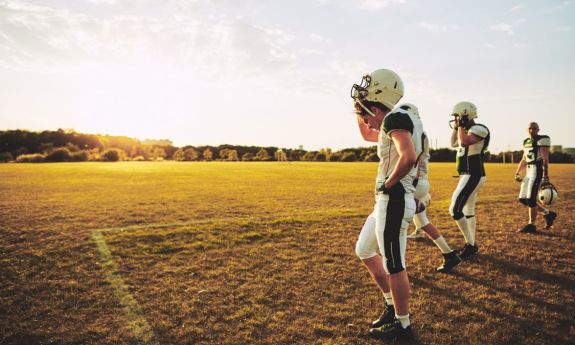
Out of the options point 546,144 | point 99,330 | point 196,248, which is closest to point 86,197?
point 196,248

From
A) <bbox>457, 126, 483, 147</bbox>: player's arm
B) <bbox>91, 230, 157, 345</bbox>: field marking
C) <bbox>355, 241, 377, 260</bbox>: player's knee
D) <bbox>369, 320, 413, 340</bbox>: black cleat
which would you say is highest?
<bbox>457, 126, 483, 147</bbox>: player's arm

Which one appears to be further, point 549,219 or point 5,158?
point 5,158

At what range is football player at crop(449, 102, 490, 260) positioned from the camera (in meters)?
6.10

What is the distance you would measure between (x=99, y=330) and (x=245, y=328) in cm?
160

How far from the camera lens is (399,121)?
320 centimetres

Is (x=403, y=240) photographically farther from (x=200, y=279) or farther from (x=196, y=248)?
(x=196, y=248)

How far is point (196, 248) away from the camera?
7.10m

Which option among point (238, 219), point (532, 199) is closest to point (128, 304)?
point (238, 219)

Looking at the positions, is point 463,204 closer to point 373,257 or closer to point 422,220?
point 422,220

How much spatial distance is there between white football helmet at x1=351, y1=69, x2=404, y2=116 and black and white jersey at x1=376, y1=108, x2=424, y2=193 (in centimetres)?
29

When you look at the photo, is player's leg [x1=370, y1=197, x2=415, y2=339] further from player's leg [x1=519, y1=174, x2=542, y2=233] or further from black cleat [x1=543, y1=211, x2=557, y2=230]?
black cleat [x1=543, y1=211, x2=557, y2=230]

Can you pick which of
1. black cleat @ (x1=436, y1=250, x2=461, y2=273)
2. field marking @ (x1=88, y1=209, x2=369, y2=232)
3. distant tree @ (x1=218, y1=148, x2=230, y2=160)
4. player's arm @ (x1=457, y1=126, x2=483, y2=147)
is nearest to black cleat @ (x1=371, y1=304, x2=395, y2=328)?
black cleat @ (x1=436, y1=250, x2=461, y2=273)

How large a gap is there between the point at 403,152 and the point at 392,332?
190 centimetres

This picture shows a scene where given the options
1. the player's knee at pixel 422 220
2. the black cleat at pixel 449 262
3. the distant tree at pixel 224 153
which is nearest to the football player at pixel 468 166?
the black cleat at pixel 449 262
